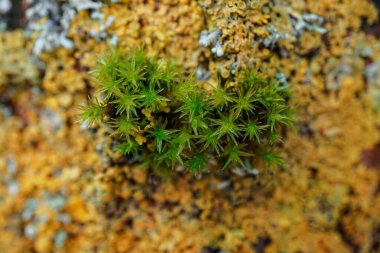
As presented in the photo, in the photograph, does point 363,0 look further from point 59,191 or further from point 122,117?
point 59,191

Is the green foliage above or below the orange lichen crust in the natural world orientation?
above

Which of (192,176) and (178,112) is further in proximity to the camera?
(192,176)

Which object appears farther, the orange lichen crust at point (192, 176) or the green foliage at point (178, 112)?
the orange lichen crust at point (192, 176)

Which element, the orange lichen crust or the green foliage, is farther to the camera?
the orange lichen crust

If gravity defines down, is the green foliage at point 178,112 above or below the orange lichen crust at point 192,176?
above

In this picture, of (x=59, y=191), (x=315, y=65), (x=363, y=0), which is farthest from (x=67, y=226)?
(x=363, y=0)
